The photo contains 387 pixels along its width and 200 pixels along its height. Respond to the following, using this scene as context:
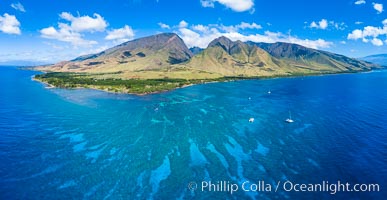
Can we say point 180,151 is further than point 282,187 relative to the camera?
Yes

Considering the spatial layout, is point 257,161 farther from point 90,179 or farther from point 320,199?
point 90,179

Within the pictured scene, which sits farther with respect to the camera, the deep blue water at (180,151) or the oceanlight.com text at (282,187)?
the deep blue water at (180,151)

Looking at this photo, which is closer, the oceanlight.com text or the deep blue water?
the oceanlight.com text

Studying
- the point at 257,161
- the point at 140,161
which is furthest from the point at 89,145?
the point at 257,161

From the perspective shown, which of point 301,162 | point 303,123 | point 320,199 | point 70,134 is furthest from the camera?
point 303,123

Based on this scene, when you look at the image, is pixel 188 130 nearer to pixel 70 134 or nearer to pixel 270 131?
pixel 270 131

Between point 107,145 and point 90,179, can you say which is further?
point 107,145

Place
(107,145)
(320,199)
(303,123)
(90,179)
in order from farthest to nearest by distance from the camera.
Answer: (303,123) < (107,145) < (90,179) < (320,199)

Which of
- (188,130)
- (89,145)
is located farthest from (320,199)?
(89,145)
